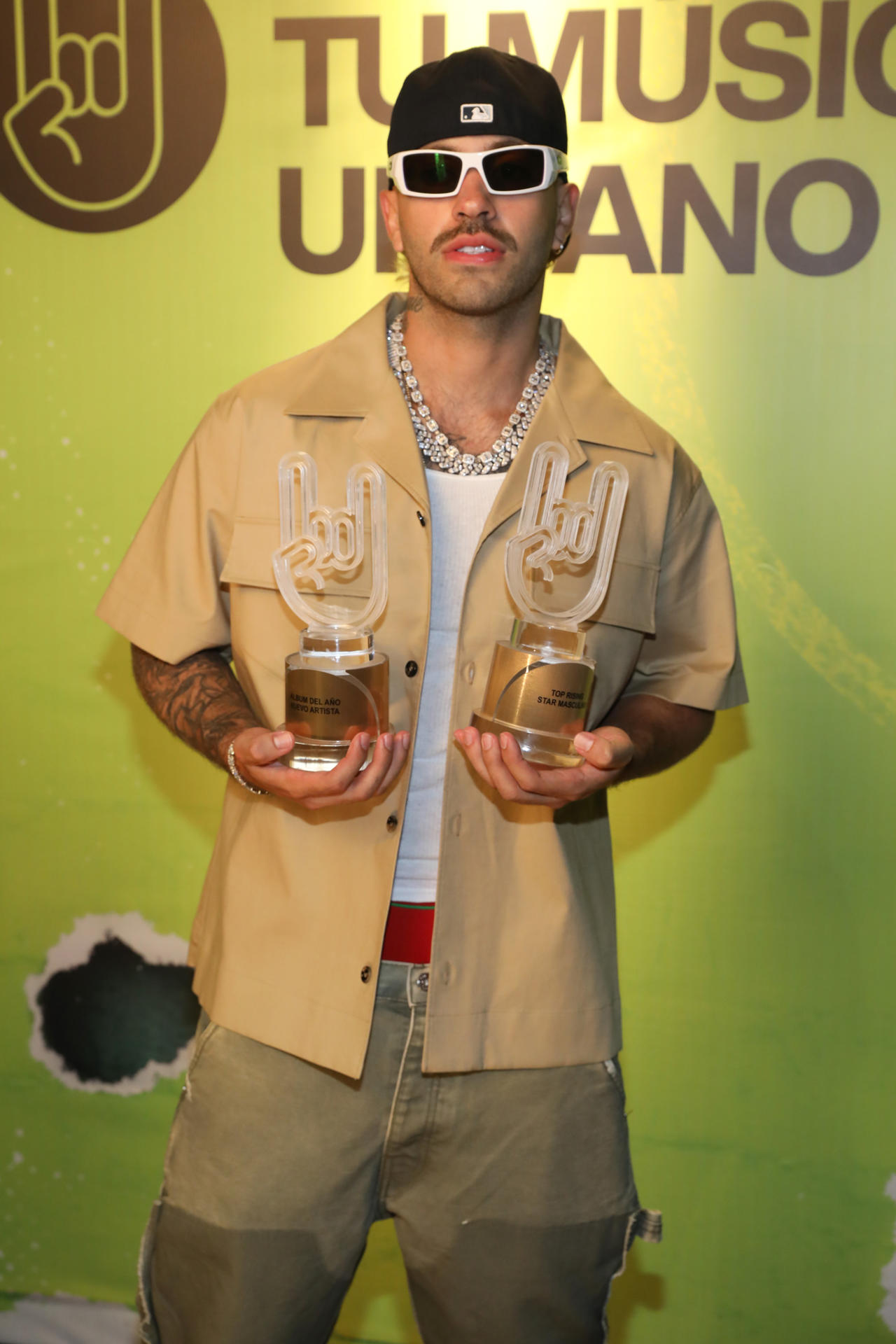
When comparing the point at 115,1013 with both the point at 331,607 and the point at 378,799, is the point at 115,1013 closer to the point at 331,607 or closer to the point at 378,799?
the point at 378,799

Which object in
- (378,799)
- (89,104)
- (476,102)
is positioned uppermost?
(89,104)

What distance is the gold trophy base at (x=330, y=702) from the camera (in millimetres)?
1647

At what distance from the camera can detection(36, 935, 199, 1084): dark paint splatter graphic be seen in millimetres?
3131

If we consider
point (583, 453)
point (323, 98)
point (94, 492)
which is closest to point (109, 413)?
point (94, 492)

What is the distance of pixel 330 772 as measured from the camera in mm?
1586

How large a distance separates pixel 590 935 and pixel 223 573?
0.80m

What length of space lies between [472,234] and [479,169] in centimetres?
11

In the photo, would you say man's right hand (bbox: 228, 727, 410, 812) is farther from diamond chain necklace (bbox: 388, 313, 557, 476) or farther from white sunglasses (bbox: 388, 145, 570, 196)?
white sunglasses (bbox: 388, 145, 570, 196)

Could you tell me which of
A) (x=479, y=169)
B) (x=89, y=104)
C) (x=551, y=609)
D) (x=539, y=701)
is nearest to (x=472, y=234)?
(x=479, y=169)

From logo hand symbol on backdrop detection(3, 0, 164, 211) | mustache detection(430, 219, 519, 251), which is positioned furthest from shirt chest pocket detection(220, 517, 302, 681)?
logo hand symbol on backdrop detection(3, 0, 164, 211)

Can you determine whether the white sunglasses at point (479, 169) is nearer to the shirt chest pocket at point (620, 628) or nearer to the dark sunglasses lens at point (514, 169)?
the dark sunglasses lens at point (514, 169)

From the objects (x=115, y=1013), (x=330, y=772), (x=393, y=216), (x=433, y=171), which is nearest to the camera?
(x=330, y=772)

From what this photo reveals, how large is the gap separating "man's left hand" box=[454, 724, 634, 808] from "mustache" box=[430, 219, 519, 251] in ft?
2.59

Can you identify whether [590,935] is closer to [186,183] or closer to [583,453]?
[583,453]
